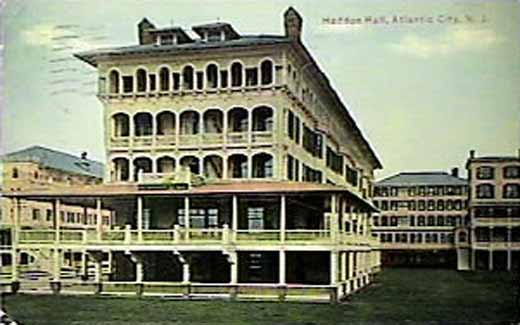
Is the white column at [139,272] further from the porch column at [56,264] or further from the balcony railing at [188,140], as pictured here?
the balcony railing at [188,140]

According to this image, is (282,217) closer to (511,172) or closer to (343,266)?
(343,266)

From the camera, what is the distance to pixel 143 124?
3.91 m

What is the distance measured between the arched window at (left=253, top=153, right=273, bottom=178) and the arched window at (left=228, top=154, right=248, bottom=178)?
33 mm

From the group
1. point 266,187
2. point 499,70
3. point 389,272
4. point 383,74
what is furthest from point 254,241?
point 499,70

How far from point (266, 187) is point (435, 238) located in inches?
22.9

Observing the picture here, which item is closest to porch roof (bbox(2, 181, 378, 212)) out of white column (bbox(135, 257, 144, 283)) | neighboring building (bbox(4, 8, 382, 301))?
neighboring building (bbox(4, 8, 382, 301))

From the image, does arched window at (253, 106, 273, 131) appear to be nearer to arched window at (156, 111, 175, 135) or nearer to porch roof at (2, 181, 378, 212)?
porch roof at (2, 181, 378, 212)

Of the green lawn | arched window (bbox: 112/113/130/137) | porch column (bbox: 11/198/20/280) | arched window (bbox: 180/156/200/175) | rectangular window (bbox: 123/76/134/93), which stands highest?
rectangular window (bbox: 123/76/134/93)

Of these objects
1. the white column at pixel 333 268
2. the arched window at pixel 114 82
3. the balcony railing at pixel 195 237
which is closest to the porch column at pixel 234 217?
the balcony railing at pixel 195 237

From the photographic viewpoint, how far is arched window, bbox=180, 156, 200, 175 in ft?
12.8

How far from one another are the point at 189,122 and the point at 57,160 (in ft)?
1.57

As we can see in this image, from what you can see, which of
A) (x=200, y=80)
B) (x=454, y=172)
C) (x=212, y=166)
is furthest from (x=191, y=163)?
(x=454, y=172)

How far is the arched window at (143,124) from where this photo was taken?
3.90 m

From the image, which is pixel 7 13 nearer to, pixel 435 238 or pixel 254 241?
pixel 254 241
